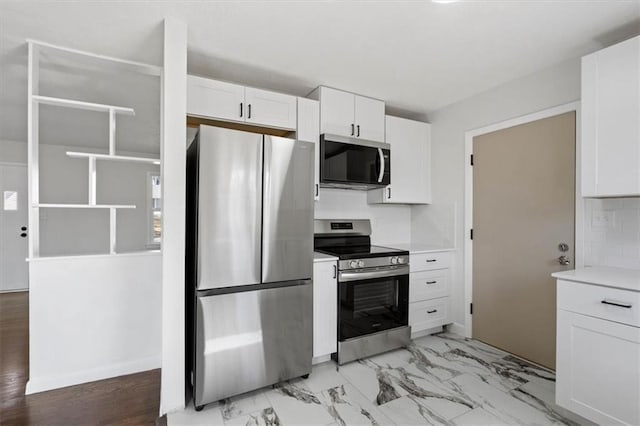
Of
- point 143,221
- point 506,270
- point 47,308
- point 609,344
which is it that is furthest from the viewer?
point 143,221

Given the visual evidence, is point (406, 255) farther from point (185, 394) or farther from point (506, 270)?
point (185, 394)

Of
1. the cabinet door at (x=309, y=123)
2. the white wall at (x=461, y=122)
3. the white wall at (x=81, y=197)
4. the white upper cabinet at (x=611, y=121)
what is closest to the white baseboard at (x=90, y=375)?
the cabinet door at (x=309, y=123)

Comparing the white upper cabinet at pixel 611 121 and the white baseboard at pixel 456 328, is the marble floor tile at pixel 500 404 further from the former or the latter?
the white upper cabinet at pixel 611 121

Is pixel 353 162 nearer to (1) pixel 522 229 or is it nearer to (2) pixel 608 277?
(1) pixel 522 229

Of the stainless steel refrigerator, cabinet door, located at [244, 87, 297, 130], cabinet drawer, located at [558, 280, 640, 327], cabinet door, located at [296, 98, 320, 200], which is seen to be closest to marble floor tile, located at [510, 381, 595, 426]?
cabinet drawer, located at [558, 280, 640, 327]

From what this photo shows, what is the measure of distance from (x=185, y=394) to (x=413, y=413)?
151 cm

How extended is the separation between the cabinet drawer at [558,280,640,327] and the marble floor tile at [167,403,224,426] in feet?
7.15

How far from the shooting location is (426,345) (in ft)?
9.61

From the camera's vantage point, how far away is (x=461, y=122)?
127 inches

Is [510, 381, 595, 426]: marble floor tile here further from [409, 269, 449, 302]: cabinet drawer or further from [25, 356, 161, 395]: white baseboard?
[25, 356, 161, 395]: white baseboard

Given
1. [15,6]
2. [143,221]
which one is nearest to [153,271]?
[15,6]

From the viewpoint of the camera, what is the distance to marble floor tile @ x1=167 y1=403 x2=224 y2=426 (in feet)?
5.96

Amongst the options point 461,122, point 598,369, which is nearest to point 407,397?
point 598,369

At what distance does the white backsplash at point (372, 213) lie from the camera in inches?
128
